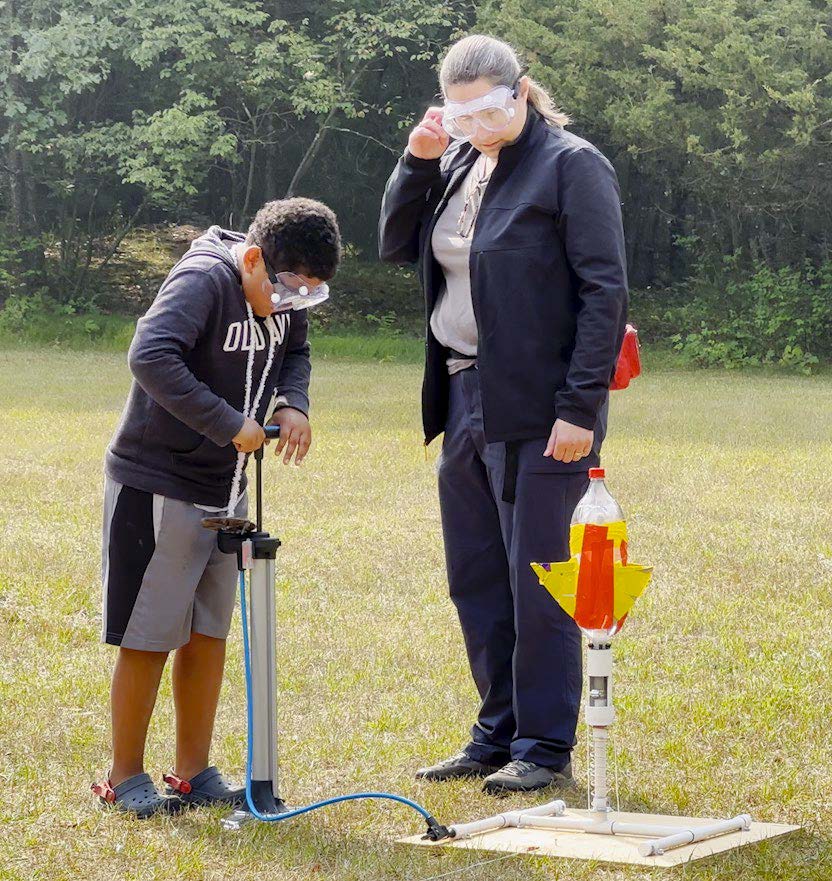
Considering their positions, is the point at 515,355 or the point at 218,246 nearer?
the point at 218,246

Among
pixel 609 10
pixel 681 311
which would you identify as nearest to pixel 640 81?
pixel 609 10

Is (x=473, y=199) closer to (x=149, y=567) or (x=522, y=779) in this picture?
(x=149, y=567)

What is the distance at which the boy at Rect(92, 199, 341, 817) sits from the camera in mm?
3775

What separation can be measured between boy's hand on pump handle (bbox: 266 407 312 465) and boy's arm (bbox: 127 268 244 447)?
0.24 m

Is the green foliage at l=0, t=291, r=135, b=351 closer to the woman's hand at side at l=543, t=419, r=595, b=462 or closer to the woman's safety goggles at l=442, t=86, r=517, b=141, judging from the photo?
the woman's safety goggles at l=442, t=86, r=517, b=141

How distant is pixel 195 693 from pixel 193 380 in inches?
35.6

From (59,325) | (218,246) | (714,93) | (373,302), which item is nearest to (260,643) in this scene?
(218,246)

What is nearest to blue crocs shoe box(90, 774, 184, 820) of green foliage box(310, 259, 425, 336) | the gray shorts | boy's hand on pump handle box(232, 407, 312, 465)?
the gray shorts

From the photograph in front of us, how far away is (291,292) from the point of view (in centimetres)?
386

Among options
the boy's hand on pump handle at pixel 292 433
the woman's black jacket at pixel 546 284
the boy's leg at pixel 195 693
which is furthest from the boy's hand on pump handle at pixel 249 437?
the woman's black jacket at pixel 546 284

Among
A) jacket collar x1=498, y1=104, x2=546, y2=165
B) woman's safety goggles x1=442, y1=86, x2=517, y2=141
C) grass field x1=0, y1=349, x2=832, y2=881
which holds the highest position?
woman's safety goggles x1=442, y1=86, x2=517, y2=141

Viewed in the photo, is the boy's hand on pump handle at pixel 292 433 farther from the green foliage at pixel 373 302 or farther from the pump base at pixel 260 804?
the green foliage at pixel 373 302

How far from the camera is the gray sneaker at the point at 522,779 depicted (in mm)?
4121

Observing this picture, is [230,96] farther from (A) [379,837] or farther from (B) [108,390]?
(A) [379,837]
